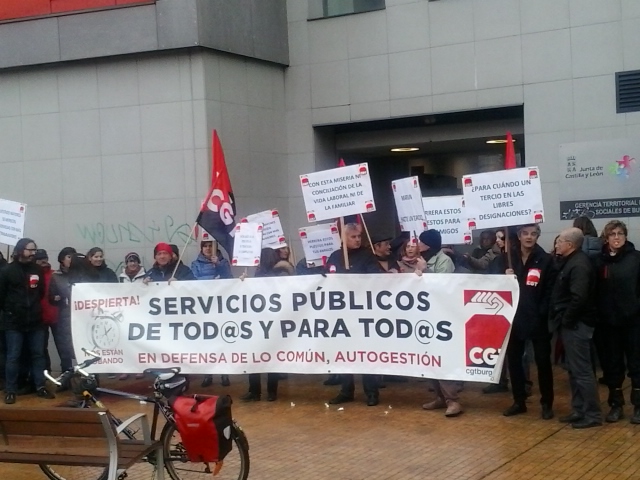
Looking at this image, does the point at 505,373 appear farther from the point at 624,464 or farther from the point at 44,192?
the point at 44,192

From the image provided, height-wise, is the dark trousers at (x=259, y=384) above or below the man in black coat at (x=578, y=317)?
below

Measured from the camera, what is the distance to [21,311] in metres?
11.4

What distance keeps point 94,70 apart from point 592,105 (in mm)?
7363

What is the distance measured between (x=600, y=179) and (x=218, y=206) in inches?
213

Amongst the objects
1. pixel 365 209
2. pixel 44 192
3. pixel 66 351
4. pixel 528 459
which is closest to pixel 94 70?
pixel 44 192

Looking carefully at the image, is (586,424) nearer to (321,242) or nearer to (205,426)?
(205,426)

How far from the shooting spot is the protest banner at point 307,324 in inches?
364

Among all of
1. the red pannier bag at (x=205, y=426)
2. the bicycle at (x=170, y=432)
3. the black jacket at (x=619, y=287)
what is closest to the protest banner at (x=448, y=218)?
the black jacket at (x=619, y=287)

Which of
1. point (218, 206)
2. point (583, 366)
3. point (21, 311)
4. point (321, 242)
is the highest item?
point (218, 206)

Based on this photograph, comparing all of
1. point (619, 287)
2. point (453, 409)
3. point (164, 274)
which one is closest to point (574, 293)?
point (619, 287)

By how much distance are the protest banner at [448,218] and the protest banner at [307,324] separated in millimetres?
2382

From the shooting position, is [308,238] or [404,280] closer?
[404,280]

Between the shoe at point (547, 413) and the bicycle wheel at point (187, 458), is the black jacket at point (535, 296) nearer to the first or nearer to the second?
the shoe at point (547, 413)

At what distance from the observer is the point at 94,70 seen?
→ 13.8 metres
